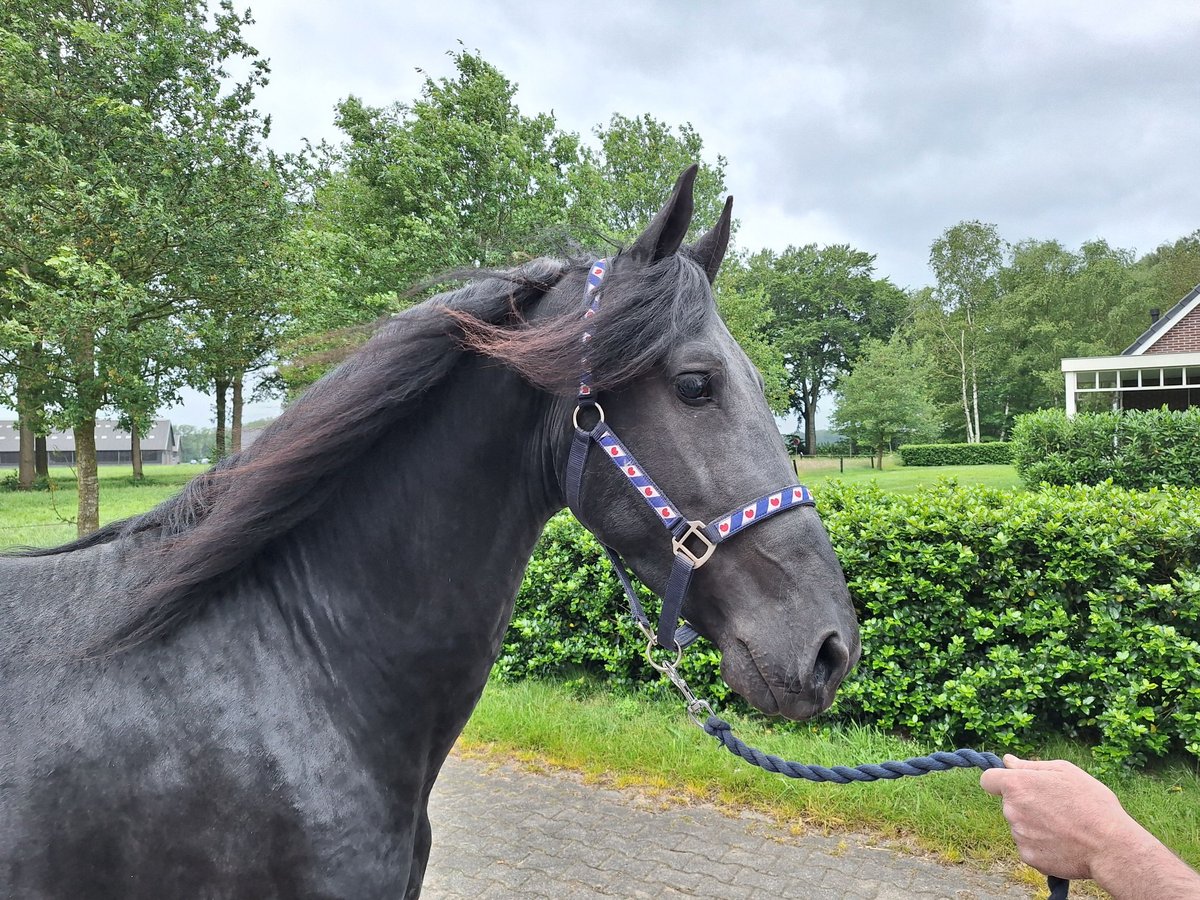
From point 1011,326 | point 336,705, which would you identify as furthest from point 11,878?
point 1011,326

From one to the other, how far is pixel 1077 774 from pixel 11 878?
1978 millimetres

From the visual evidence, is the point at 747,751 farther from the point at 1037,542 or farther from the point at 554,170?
the point at 554,170

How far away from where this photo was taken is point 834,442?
55531mm

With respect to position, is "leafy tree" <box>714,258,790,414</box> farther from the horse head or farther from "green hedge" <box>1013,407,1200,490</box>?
the horse head

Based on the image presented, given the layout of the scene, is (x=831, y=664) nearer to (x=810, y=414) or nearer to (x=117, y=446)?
(x=810, y=414)

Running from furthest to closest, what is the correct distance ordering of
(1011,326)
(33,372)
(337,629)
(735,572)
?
(1011,326), (33,372), (337,629), (735,572)

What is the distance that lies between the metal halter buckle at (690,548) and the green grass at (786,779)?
303cm

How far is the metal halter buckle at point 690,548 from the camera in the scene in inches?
51.1

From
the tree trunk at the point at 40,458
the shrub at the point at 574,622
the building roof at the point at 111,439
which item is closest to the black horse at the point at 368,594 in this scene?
the shrub at the point at 574,622

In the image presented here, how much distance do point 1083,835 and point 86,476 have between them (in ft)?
46.5

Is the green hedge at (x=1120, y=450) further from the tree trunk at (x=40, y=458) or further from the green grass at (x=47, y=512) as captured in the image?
the tree trunk at (x=40, y=458)

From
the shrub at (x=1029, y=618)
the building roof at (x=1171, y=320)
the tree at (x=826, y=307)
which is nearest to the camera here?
the shrub at (x=1029, y=618)

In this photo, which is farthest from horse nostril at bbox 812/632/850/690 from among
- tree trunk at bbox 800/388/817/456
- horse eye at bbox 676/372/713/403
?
tree trunk at bbox 800/388/817/456

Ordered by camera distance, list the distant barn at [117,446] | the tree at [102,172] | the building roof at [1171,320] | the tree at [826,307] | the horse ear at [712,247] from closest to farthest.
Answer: the horse ear at [712,247], the tree at [102,172], the building roof at [1171,320], the tree at [826,307], the distant barn at [117,446]
